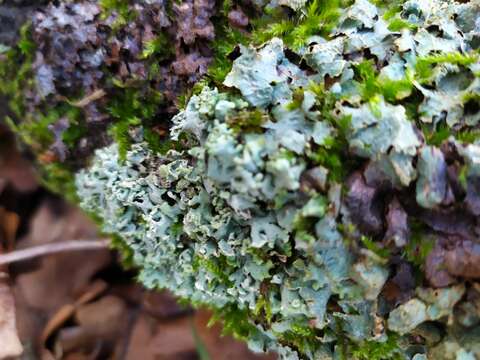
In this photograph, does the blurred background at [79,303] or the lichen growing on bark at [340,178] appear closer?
the lichen growing on bark at [340,178]

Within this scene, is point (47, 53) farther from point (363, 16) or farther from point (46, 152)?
point (363, 16)

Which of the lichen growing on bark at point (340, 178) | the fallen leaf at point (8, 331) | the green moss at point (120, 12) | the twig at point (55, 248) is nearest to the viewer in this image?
the lichen growing on bark at point (340, 178)

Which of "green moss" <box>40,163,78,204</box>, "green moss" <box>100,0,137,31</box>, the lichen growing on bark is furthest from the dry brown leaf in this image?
"green moss" <box>100,0,137,31</box>

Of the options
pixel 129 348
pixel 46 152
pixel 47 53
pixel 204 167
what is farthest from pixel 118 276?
pixel 204 167

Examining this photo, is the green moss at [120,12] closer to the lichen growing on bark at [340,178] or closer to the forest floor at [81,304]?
the lichen growing on bark at [340,178]

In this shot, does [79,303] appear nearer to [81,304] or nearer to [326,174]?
[81,304]

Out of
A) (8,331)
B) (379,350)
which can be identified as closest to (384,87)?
(379,350)

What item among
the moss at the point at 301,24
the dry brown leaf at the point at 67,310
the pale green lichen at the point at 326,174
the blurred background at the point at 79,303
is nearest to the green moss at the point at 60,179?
the blurred background at the point at 79,303
